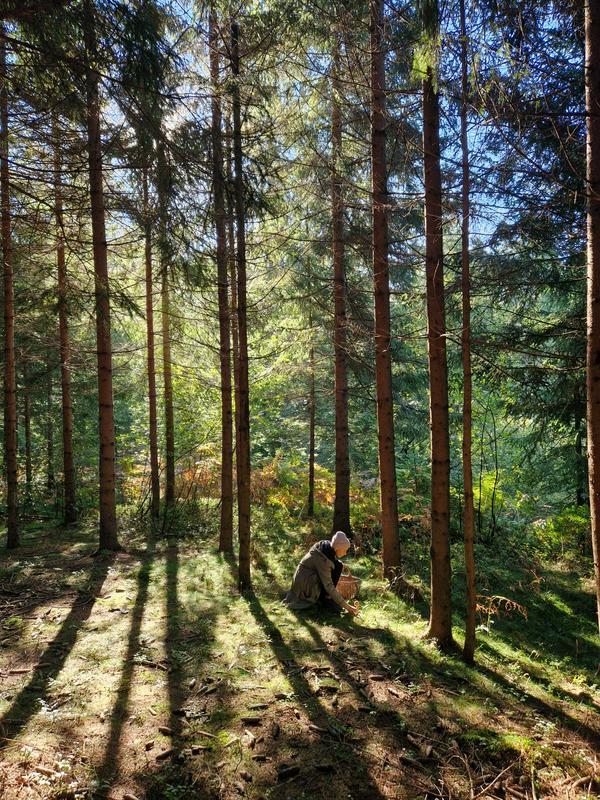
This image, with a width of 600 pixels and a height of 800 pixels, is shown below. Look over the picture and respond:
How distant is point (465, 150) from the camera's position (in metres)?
5.16

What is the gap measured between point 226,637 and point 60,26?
22.1 ft

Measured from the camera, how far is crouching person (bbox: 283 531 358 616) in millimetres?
6891

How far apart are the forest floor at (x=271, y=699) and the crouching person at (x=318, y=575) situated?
28cm

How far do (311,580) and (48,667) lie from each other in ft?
11.6

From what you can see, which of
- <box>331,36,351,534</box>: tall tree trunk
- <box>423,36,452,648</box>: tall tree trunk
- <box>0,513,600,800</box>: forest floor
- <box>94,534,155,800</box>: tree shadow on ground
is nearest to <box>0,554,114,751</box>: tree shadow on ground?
<box>0,513,600,800</box>: forest floor

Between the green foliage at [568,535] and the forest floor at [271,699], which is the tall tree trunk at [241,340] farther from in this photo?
the green foliage at [568,535]

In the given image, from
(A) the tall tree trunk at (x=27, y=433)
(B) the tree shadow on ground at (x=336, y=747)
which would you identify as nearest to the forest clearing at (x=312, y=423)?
(B) the tree shadow on ground at (x=336, y=747)

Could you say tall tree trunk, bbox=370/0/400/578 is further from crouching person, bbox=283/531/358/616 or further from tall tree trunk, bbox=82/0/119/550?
tall tree trunk, bbox=82/0/119/550

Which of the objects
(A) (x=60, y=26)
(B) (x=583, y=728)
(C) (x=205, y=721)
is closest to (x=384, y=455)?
(B) (x=583, y=728)

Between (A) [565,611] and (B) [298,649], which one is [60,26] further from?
(A) [565,611]

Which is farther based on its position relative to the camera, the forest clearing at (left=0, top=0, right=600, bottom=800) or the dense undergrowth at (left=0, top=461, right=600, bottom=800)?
the forest clearing at (left=0, top=0, right=600, bottom=800)

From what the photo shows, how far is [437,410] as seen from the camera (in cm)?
595

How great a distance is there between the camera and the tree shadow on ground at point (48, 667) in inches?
153

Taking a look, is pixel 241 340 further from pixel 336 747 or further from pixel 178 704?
pixel 336 747
